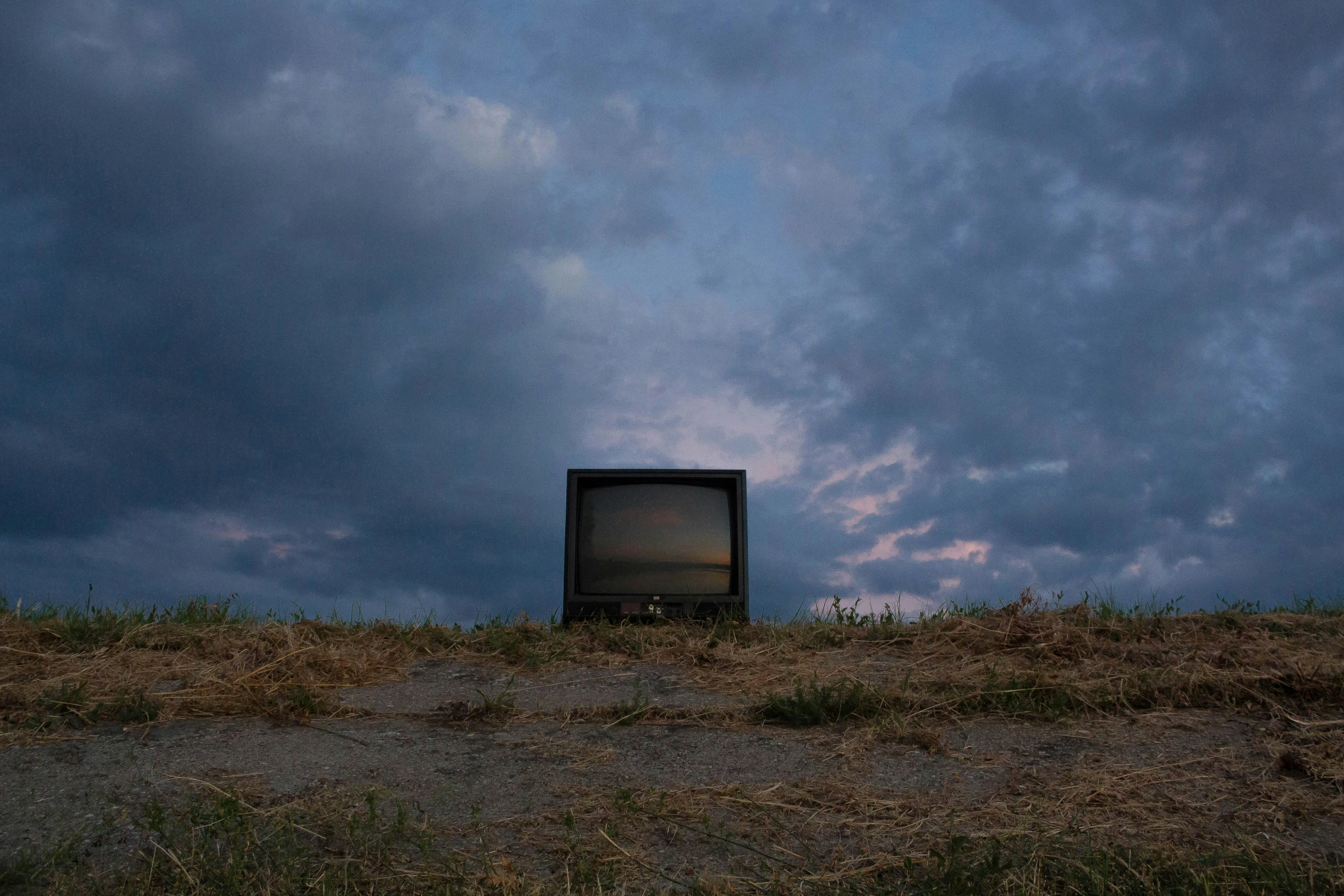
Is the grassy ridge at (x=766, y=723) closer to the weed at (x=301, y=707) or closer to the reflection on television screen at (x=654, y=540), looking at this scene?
the weed at (x=301, y=707)

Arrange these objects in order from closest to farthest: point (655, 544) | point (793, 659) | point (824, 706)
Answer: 1. point (824, 706)
2. point (793, 659)
3. point (655, 544)

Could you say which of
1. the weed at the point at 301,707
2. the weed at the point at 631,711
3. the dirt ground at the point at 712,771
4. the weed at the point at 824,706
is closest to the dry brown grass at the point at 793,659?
the weed at the point at 301,707

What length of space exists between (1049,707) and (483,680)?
11.0 feet

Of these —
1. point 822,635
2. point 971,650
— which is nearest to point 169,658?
point 822,635

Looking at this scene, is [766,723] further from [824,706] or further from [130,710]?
[130,710]

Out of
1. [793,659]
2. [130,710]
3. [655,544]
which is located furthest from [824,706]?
[130,710]

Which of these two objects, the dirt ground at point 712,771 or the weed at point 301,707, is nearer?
the dirt ground at point 712,771

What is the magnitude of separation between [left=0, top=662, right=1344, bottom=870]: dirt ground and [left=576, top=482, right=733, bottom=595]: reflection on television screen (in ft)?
8.18

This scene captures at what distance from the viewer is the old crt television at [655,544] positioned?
7633 millimetres

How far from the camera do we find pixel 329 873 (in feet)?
9.91

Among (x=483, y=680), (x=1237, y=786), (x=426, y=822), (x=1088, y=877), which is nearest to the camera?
(x=1088, y=877)

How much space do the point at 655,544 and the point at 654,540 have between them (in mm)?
32

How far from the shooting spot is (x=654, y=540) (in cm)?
780

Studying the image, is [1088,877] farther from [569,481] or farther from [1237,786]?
[569,481]
